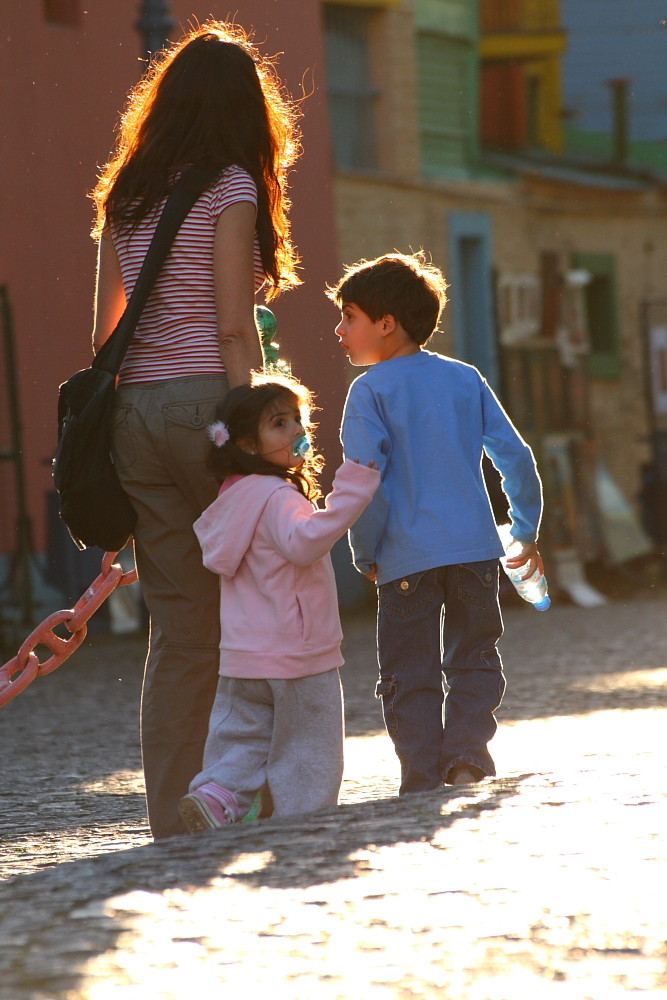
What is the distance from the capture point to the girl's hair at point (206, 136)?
4.18 metres

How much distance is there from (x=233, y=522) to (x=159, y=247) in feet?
1.92

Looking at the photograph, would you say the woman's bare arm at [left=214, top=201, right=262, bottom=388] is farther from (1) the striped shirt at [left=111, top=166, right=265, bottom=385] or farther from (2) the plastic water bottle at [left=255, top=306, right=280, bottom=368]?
(2) the plastic water bottle at [left=255, top=306, right=280, bottom=368]

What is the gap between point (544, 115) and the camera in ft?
65.3

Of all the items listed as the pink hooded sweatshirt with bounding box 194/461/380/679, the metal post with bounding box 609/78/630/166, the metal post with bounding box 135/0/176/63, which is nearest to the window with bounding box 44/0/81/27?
the metal post with bounding box 135/0/176/63

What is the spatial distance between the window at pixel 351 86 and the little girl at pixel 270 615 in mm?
12152

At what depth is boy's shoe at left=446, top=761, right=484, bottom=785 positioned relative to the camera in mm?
4328

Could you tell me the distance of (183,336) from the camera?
4.19 meters

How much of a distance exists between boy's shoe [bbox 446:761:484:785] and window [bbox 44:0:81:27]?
1054 centimetres

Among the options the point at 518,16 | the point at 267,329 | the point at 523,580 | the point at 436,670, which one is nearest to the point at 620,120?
the point at 518,16

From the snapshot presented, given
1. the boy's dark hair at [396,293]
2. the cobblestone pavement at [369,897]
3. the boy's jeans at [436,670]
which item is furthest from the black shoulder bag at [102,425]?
the cobblestone pavement at [369,897]

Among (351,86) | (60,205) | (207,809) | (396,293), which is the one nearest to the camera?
(207,809)

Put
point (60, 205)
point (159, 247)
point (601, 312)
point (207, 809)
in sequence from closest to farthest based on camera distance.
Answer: point (207, 809) < point (159, 247) < point (60, 205) < point (601, 312)

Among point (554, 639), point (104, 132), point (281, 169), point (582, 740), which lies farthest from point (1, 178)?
point (281, 169)

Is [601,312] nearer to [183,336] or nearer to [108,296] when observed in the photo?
[108,296]
